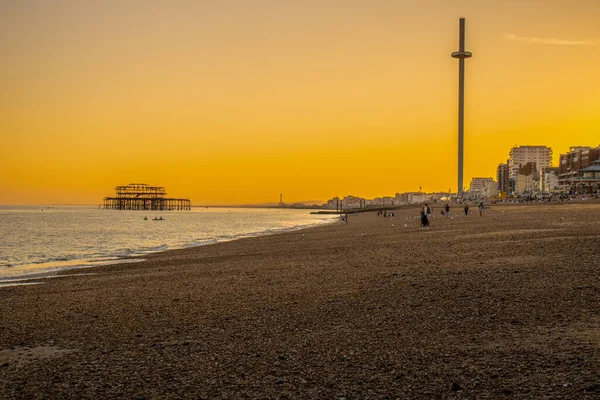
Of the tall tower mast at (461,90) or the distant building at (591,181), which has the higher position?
the tall tower mast at (461,90)

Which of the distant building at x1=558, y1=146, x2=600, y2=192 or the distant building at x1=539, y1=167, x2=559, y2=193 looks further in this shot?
the distant building at x1=539, y1=167, x2=559, y2=193

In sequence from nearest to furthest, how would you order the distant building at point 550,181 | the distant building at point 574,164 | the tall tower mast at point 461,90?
the tall tower mast at point 461,90
the distant building at point 574,164
the distant building at point 550,181

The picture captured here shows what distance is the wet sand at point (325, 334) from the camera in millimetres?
5336

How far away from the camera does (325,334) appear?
7.37 metres

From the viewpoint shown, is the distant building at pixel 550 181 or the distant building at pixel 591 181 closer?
the distant building at pixel 591 181

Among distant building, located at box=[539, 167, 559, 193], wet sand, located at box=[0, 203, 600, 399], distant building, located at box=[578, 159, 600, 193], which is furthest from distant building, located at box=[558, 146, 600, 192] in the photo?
wet sand, located at box=[0, 203, 600, 399]

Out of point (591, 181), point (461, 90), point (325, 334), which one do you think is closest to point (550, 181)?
point (591, 181)

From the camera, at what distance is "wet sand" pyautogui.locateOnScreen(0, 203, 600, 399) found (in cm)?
534

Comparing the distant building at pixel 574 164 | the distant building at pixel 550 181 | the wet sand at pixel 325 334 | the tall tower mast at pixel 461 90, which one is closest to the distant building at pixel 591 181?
the distant building at pixel 574 164

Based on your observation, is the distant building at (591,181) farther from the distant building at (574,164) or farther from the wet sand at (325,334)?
the wet sand at (325,334)

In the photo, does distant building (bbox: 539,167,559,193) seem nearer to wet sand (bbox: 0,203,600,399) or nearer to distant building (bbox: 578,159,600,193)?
distant building (bbox: 578,159,600,193)

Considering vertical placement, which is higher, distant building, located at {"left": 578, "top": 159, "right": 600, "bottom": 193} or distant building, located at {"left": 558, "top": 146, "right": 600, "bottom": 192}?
distant building, located at {"left": 558, "top": 146, "right": 600, "bottom": 192}

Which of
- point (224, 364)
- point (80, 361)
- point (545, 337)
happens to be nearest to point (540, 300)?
point (545, 337)

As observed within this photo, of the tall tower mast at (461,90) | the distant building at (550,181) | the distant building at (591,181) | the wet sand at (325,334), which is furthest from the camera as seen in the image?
the distant building at (550,181)
